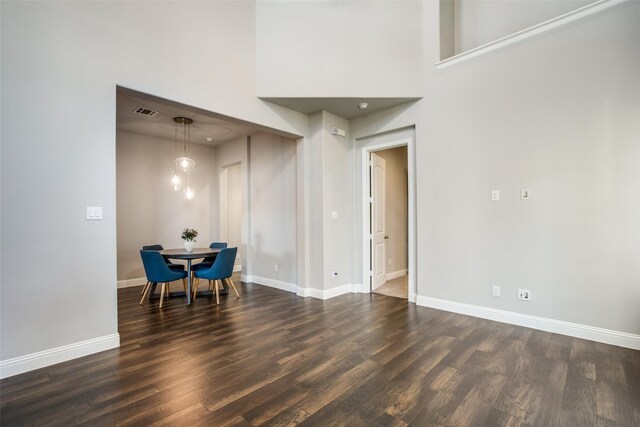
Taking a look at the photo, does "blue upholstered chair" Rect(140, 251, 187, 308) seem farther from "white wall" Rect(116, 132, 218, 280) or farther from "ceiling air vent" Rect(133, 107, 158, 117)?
"ceiling air vent" Rect(133, 107, 158, 117)

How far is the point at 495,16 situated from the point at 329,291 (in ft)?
15.2

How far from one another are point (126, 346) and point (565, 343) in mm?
4316

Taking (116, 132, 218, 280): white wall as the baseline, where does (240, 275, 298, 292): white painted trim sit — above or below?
below

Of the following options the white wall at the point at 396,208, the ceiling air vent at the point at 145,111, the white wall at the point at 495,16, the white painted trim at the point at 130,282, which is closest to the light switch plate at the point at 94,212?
the ceiling air vent at the point at 145,111

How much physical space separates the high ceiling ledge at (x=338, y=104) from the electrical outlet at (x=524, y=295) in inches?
110

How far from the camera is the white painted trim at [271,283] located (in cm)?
518

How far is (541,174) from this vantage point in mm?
3299

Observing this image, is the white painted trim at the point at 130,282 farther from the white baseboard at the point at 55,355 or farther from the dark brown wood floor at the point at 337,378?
the white baseboard at the point at 55,355

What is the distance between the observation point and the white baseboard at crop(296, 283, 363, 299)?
4.67 m

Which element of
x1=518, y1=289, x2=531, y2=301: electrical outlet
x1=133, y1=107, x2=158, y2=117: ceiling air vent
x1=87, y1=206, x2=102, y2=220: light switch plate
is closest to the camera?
x1=87, y1=206, x2=102, y2=220: light switch plate

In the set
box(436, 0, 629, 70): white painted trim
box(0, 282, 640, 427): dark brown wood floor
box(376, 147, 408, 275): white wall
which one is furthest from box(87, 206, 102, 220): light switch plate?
box(376, 147, 408, 275): white wall

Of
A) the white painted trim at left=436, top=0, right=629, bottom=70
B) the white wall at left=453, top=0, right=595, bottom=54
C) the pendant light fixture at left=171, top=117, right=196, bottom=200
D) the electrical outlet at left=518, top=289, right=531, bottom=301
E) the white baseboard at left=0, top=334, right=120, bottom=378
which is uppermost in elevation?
the white wall at left=453, top=0, right=595, bottom=54

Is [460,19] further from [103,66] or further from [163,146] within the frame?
[163,146]

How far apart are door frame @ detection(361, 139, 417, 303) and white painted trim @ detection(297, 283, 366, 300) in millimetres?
154
